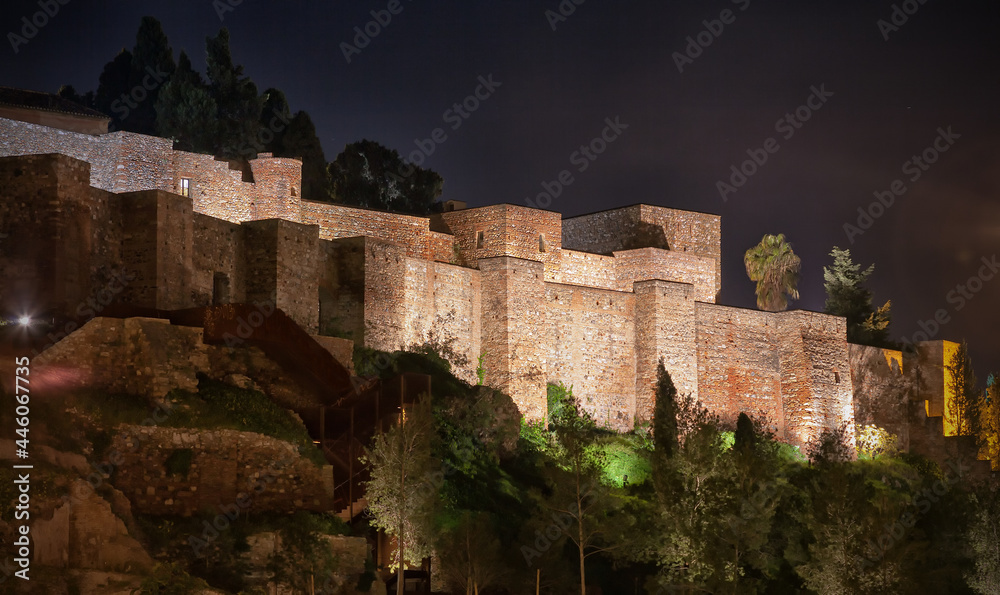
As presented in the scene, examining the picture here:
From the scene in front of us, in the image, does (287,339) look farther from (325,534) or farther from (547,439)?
(547,439)

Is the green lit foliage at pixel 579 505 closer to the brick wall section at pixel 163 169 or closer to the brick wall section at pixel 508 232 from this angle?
the brick wall section at pixel 163 169

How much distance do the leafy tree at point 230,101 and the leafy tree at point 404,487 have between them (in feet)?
86.6

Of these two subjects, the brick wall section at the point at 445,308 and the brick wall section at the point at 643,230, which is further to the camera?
the brick wall section at the point at 643,230

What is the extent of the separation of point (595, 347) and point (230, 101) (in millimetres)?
19229

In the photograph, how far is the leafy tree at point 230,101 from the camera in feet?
184

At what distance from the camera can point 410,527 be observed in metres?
31.0

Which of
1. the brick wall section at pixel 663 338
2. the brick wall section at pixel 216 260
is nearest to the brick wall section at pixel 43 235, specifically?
the brick wall section at pixel 216 260

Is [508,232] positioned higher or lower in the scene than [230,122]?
lower

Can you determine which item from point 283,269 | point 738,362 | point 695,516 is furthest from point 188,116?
point 695,516

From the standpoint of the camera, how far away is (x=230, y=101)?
57.6 meters

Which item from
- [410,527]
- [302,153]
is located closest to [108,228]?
[410,527]

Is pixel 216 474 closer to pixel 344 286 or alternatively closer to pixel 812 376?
pixel 344 286

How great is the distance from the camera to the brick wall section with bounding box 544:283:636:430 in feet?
156

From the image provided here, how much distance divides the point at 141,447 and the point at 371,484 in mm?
5094
